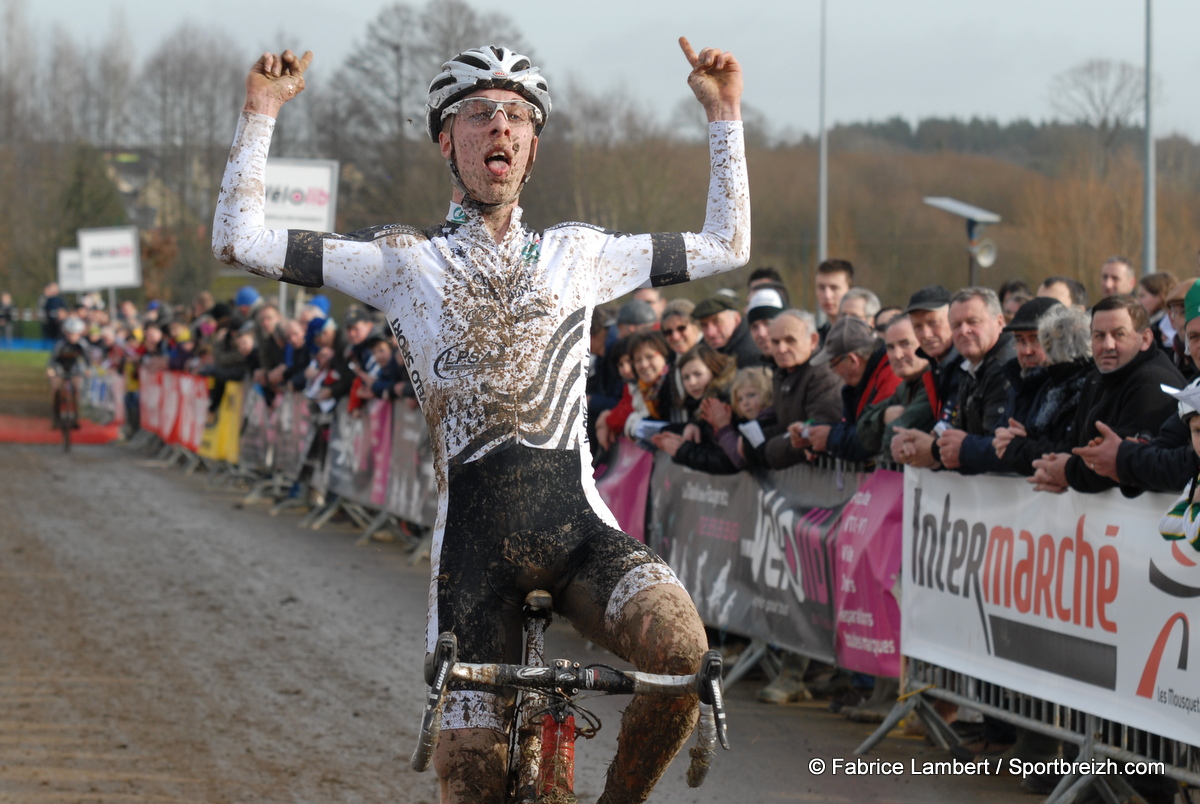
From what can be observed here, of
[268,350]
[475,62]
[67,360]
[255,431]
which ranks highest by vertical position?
[475,62]

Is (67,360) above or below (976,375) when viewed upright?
above

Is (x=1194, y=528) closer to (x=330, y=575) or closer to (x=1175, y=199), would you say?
(x=330, y=575)

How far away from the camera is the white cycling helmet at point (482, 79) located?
3.92 metres

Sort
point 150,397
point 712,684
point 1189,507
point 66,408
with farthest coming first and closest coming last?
point 150,397, point 66,408, point 1189,507, point 712,684

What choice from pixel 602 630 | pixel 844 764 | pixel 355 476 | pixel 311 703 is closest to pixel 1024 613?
pixel 844 764

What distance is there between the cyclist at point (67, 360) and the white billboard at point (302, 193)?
29.2 ft

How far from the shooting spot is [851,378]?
8.39 m

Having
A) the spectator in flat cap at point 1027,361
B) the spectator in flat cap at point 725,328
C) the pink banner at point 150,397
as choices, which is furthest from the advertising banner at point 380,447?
the pink banner at point 150,397

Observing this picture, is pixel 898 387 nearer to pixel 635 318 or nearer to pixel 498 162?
pixel 635 318

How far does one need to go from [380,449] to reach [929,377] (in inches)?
328

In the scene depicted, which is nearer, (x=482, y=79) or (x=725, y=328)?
(x=482, y=79)

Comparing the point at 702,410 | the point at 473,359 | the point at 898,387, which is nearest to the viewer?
the point at 473,359

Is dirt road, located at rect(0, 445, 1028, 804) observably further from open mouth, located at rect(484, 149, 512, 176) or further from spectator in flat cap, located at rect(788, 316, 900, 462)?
open mouth, located at rect(484, 149, 512, 176)

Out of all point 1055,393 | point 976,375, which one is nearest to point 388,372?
point 976,375
